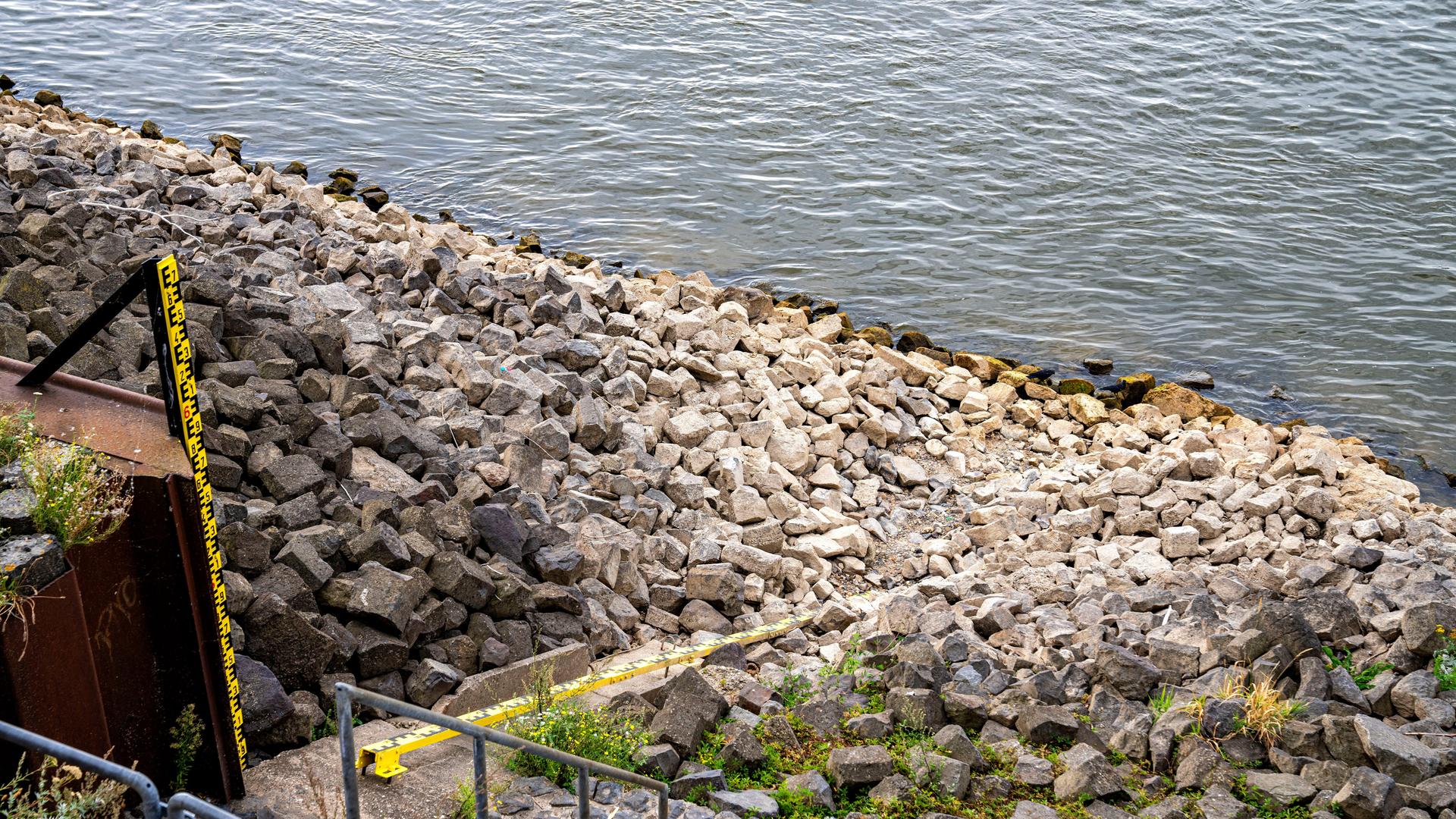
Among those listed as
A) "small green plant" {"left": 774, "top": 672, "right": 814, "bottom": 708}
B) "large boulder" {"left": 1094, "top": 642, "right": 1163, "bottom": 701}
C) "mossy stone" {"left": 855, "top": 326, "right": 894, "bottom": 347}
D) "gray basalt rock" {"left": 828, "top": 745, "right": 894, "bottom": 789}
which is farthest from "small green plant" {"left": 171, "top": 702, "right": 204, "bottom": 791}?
"mossy stone" {"left": 855, "top": 326, "right": 894, "bottom": 347}

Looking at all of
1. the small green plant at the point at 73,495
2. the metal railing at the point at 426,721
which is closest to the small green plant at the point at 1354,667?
the metal railing at the point at 426,721

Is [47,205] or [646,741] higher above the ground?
[47,205]

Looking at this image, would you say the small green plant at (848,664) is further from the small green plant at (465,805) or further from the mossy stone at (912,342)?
the mossy stone at (912,342)

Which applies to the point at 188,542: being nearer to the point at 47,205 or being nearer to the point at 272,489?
the point at 272,489

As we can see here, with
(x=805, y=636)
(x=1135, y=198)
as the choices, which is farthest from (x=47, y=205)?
(x=1135, y=198)

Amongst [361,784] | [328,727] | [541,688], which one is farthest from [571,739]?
[328,727]

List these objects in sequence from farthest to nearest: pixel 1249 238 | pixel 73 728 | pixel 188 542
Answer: pixel 1249 238, pixel 188 542, pixel 73 728

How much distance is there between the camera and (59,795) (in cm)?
377

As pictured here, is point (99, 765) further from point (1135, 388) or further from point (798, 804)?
point (1135, 388)

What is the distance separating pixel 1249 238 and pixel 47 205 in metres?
15.6

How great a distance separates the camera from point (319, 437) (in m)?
8.09

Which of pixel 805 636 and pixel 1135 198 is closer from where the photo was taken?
pixel 805 636

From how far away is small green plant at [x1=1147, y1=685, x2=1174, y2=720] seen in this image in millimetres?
7008

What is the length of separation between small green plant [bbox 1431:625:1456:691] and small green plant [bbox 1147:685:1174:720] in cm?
150
